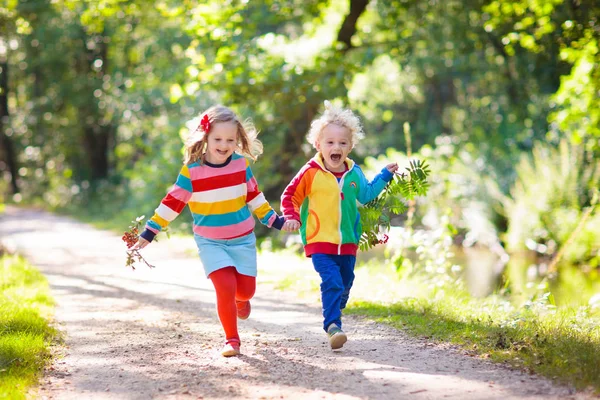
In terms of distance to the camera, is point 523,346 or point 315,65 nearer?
point 523,346

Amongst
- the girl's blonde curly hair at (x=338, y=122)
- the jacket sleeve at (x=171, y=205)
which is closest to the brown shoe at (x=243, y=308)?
the jacket sleeve at (x=171, y=205)

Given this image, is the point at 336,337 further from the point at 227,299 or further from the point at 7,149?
the point at 7,149

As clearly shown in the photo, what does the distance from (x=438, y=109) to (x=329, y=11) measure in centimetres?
1331

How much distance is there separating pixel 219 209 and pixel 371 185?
1.25m

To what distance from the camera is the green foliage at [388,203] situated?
5.84 meters

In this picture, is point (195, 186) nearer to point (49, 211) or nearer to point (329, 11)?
point (329, 11)

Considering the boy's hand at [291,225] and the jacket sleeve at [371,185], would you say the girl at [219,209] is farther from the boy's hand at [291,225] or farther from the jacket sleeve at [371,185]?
the jacket sleeve at [371,185]

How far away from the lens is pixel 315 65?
41.8 feet

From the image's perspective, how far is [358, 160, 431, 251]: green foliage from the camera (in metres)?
5.84

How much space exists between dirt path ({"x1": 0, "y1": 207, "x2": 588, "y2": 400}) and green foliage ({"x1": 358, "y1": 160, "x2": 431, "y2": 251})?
0.81 m

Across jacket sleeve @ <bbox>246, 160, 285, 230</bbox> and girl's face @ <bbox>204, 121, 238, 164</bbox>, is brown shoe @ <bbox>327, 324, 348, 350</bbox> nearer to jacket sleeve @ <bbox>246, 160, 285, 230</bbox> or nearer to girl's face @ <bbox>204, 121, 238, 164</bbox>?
jacket sleeve @ <bbox>246, 160, 285, 230</bbox>

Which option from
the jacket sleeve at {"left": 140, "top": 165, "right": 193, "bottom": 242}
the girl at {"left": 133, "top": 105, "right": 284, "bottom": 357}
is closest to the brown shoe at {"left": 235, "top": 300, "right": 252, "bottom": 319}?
the girl at {"left": 133, "top": 105, "right": 284, "bottom": 357}

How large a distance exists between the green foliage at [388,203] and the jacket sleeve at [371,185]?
8cm

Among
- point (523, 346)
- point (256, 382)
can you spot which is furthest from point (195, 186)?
point (523, 346)
